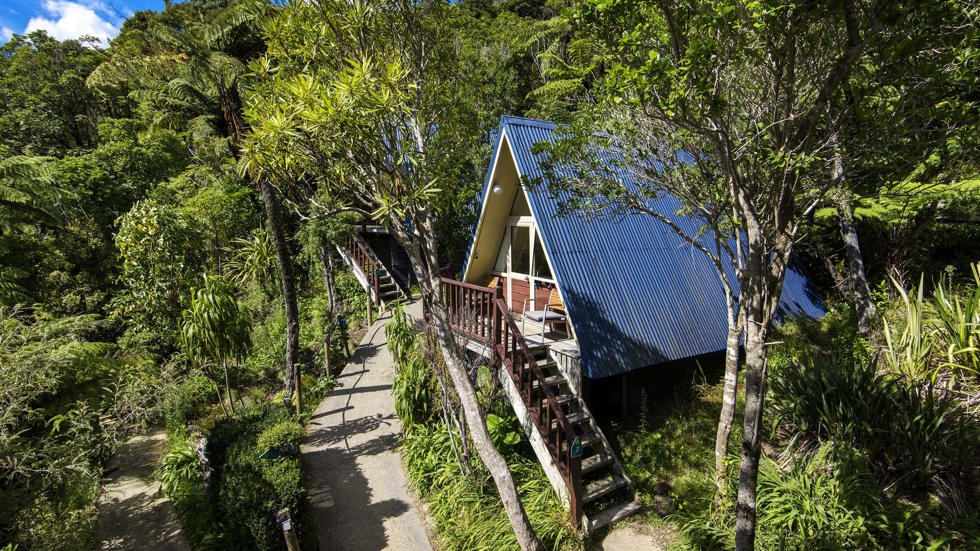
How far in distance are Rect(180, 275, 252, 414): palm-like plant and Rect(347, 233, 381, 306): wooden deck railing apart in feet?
17.3

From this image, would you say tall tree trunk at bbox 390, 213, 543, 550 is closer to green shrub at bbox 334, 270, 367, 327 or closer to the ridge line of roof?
the ridge line of roof

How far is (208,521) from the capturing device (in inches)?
213

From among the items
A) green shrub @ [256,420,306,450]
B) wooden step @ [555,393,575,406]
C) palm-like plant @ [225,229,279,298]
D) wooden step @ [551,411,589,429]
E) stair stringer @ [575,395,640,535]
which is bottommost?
stair stringer @ [575,395,640,535]

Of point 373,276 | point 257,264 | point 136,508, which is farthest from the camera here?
point 257,264

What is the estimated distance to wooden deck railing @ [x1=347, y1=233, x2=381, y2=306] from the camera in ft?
41.6

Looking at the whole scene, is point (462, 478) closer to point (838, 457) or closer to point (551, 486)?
point (551, 486)

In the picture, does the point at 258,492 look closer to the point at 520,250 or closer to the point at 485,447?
the point at 485,447

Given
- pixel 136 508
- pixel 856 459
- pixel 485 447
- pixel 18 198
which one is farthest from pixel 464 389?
pixel 18 198

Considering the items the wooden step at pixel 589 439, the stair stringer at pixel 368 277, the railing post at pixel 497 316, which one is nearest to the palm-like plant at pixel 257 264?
the stair stringer at pixel 368 277

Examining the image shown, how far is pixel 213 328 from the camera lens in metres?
7.00

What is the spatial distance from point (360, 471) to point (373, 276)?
275 inches

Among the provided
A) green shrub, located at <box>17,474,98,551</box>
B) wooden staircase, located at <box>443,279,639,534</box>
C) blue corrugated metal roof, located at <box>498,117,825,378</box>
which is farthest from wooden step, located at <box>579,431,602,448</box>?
green shrub, located at <box>17,474,98,551</box>

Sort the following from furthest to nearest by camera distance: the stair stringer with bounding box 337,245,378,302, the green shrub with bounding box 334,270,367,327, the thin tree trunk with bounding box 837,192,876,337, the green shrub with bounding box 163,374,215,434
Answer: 1. the stair stringer with bounding box 337,245,378,302
2. the green shrub with bounding box 334,270,367,327
3. the thin tree trunk with bounding box 837,192,876,337
4. the green shrub with bounding box 163,374,215,434

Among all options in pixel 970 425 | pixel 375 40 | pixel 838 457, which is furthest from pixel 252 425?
pixel 970 425
